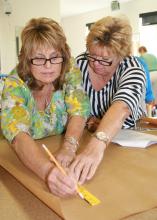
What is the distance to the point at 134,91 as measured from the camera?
41.7 inches

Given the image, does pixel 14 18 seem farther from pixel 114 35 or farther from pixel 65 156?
pixel 65 156

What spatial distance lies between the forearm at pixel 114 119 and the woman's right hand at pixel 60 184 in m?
0.26

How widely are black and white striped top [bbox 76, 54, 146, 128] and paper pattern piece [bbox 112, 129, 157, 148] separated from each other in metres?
0.09

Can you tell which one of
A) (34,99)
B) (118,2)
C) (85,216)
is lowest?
(85,216)

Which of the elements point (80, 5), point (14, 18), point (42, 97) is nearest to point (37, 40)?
point (42, 97)

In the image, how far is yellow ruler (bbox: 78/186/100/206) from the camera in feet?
2.07

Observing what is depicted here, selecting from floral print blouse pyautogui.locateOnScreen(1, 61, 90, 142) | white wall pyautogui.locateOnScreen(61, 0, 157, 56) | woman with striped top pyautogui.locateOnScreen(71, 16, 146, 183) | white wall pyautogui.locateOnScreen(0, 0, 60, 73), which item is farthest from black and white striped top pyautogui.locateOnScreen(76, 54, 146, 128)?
white wall pyautogui.locateOnScreen(61, 0, 157, 56)

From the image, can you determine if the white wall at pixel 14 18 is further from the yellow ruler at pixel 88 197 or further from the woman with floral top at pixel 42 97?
the yellow ruler at pixel 88 197

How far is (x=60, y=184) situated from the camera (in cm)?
69

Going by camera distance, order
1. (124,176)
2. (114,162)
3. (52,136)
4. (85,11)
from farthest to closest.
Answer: (85,11)
(52,136)
(114,162)
(124,176)

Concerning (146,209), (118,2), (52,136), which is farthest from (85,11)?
(146,209)

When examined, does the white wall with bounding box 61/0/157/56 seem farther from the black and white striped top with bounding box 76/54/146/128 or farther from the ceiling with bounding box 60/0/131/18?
the black and white striped top with bounding box 76/54/146/128

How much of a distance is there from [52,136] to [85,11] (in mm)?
7395

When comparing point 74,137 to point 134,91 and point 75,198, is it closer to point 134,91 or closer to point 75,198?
point 134,91
